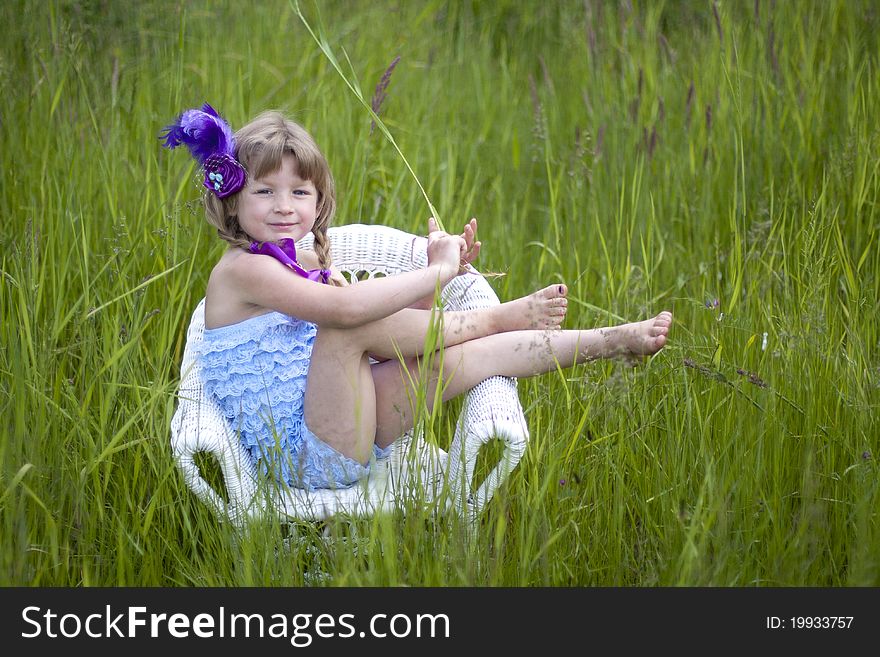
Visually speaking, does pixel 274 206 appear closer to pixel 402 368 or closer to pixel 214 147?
pixel 214 147

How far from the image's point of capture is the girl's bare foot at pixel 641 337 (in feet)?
7.79

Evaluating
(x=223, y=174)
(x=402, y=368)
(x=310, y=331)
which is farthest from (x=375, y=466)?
(x=223, y=174)

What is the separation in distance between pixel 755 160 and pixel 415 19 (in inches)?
80.2

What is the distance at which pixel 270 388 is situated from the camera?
2.39 metres

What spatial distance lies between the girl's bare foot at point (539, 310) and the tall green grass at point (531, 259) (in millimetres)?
206

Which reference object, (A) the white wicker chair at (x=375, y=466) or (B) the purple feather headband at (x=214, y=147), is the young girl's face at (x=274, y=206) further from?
(A) the white wicker chair at (x=375, y=466)

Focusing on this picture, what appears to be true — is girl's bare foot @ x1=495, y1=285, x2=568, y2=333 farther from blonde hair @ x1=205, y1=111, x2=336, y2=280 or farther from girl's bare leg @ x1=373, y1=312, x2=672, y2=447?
blonde hair @ x1=205, y1=111, x2=336, y2=280

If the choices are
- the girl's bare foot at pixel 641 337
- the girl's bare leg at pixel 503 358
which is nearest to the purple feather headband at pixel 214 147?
the girl's bare leg at pixel 503 358

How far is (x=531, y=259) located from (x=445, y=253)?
1.14m

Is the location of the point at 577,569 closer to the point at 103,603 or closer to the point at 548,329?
the point at 548,329

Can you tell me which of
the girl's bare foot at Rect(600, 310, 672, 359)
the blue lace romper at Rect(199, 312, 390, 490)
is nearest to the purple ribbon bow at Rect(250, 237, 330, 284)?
the blue lace romper at Rect(199, 312, 390, 490)

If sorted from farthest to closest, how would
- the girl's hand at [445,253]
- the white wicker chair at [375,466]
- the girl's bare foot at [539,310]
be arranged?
the girl's bare foot at [539,310], the girl's hand at [445,253], the white wicker chair at [375,466]

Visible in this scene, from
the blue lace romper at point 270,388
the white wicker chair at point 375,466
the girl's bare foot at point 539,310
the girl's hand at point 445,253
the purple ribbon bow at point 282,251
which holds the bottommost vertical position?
the white wicker chair at point 375,466

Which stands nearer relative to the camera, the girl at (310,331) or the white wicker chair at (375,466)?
the white wicker chair at (375,466)
